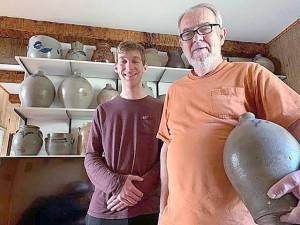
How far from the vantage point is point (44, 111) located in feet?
7.54

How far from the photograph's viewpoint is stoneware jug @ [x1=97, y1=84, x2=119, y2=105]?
241 cm

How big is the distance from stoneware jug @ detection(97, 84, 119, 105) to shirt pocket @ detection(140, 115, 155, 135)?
46.3 inches

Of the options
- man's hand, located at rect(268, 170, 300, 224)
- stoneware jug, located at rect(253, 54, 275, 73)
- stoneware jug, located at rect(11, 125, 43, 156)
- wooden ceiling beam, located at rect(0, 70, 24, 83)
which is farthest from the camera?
wooden ceiling beam, located at rect(0, 70, 24, 83)

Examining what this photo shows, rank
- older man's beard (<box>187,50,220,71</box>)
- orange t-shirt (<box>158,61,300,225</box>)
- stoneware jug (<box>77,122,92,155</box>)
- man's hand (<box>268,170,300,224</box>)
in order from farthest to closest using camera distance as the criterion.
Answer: stoneware jug (<box>77,122,92,155</box>) < older man's beard (<box>187,50,220,71</box>) < orange t-shirt (<box>158,61,300,225</box>) < man's hand (<box>268,170,300,224</box>)

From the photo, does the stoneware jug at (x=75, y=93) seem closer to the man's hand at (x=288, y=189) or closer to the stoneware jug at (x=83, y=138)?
the stoneware jug at (x=83, y=138)

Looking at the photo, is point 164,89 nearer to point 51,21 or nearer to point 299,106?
point 51,21

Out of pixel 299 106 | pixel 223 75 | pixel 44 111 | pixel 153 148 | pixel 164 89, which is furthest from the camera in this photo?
pixel 164 89

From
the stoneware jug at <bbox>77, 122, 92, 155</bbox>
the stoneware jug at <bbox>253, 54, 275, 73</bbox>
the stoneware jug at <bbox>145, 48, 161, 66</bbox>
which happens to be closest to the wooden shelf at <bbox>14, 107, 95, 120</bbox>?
the stoneware jug at <bbox>77, 122, 92, 155</bbox>

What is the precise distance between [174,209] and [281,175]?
33 centimetres

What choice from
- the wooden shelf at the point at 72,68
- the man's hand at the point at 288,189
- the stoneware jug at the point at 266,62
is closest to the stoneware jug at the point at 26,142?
the wooden shelf at the point at 72,68

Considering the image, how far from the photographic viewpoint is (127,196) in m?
1.09

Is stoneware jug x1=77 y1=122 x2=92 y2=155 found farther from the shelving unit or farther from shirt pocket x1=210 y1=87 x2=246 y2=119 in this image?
shirt pocket x1=210 y1=87 x2=246 y2=119

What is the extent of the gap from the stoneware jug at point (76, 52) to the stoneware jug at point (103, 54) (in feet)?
0.33

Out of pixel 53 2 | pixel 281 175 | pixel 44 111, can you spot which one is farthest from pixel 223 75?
pixel 53 2
